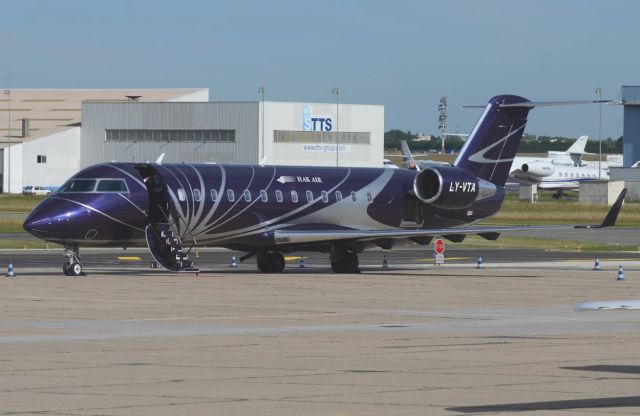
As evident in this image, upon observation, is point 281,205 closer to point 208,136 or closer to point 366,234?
point 366,234

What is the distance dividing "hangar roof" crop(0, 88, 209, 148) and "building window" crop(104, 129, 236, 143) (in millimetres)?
10385

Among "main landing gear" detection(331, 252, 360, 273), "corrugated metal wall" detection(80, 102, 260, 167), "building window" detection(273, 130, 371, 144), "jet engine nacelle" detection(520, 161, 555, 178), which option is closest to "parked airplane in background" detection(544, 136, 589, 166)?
"jet engine nacelle" detection(520, 161, 555, 178)

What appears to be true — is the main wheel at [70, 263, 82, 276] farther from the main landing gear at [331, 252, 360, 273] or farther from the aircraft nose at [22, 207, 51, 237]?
Answer: the main landing gear at [331, 252, 360, 273]

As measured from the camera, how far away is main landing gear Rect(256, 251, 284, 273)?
41719mm

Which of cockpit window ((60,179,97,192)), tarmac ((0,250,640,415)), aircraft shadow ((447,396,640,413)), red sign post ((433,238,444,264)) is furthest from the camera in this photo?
red sign post ((433,238,444,264))

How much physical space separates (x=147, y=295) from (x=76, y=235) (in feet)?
22.3

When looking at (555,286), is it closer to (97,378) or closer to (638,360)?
(638,360)

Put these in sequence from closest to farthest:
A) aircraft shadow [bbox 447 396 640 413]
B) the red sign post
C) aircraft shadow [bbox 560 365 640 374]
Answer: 1. aircraft shadow [bbox 447 396 640 413]
2. aircraft shadow [bbox 560 365 640 374]
3. the red sign post

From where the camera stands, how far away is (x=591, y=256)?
54969 millimetres

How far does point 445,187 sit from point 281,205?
574 centimetres

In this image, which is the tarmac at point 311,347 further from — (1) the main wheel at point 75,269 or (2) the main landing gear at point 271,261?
(2) the main landing gear at point 271,261

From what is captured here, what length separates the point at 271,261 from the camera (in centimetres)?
4175

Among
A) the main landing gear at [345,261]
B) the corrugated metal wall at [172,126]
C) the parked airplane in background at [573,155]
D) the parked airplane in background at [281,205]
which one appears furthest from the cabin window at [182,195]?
the parked airplane in background at [573,155]

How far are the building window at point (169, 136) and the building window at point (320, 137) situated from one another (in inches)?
173
